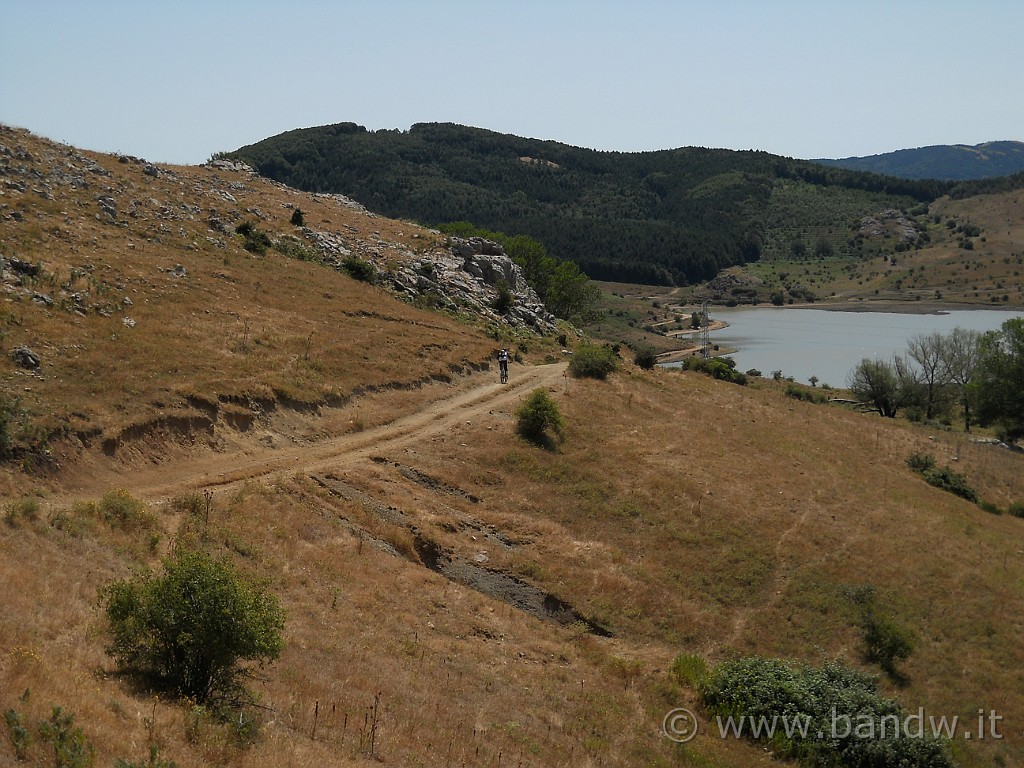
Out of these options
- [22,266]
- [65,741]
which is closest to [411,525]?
[65,741]

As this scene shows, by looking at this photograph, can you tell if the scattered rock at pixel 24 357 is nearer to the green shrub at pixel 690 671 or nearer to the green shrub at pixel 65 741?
the green shrub at pixel 65 741

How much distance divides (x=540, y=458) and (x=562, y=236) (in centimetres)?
14819

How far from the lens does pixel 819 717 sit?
685 inches

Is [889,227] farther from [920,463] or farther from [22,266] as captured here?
[22,266]

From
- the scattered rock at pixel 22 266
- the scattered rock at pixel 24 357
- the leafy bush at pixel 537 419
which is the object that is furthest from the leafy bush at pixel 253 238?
the scattered rock at pixel 24 357

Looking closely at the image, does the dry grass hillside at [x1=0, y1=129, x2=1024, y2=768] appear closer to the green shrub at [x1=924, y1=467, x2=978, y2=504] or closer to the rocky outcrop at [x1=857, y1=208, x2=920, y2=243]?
the green shrub at [x1=924, y1=467, x2=978, y2=504]

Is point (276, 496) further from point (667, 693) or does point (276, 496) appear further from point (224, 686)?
point (667, 693)

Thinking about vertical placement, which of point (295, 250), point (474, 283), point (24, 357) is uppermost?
point (295, 250)

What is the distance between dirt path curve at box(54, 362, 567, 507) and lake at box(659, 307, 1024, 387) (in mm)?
62490

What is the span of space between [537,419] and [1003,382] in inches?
1953

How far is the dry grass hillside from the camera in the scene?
13133mm

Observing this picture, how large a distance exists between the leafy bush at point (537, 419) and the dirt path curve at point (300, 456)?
2.24 meters

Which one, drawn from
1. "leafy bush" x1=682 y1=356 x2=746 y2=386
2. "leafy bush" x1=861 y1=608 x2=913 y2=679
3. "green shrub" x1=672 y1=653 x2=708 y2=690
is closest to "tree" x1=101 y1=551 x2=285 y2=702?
"green shrub" x1=672 y1=653 x2=708 y2=690

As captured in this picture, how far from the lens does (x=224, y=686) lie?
467 inches
